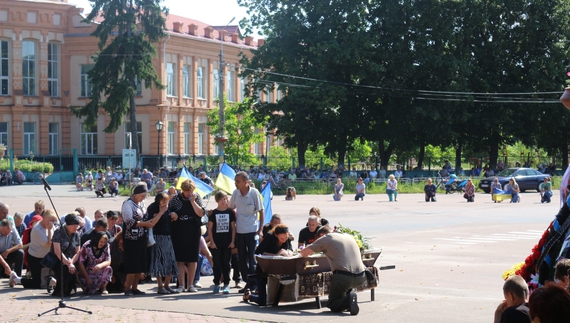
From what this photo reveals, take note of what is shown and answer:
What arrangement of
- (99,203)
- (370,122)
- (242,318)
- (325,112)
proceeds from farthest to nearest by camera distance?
1. (370,122)
2. (325,112)
3. (99,203)
4. (242,318)

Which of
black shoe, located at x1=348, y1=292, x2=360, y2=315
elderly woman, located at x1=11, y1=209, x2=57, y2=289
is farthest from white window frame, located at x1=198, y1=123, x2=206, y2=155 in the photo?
black shoe, located at x1=348, y1=292, x2=360, y2=315

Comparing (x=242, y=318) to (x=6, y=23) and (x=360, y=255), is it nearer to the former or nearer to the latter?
(x=360, y=255)

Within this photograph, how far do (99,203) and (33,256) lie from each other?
88.1ft

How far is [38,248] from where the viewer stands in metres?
14.8

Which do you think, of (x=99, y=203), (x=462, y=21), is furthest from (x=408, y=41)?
(x=99, y=203)

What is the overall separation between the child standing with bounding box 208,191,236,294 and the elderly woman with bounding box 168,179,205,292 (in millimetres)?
257

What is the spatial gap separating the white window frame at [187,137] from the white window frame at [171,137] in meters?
1.77

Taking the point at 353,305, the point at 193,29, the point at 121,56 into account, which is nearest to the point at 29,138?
Answer: the point at 121,56

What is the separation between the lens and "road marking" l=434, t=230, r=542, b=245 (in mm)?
22344

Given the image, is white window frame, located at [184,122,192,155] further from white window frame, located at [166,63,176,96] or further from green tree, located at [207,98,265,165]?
green tree, located at [207,98,265,165]

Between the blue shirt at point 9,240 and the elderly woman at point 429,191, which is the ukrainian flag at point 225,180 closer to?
the blue shirt at point 9,240

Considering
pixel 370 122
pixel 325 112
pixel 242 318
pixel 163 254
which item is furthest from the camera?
pixel 370 122

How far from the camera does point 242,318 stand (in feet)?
36.8

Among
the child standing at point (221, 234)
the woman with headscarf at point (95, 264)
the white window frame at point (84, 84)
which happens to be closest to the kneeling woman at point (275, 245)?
the child standing at point (221, 234)
